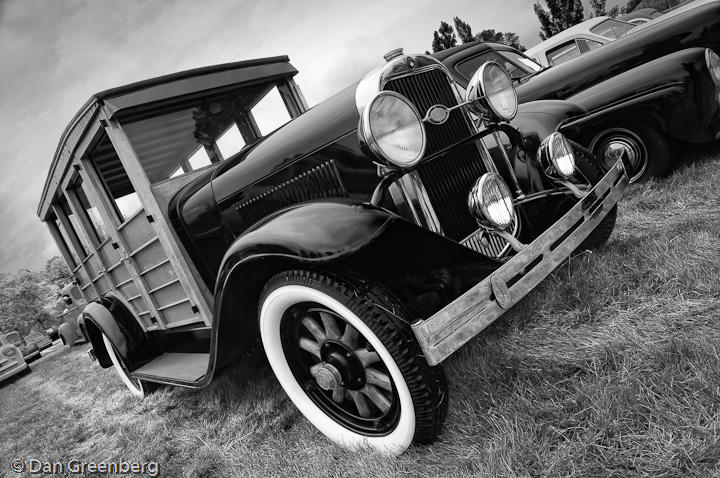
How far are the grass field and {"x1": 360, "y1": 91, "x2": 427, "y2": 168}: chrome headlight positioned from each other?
2.98 ft

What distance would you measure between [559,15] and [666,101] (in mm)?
33222

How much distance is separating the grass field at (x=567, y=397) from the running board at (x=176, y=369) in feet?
0.98

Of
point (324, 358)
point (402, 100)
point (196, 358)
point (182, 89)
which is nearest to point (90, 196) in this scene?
point (182, 89)

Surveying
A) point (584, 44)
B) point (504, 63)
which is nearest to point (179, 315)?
point (504, 63)

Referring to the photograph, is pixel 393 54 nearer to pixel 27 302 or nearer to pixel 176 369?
pixel 176 369

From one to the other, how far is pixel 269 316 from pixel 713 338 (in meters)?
1.57

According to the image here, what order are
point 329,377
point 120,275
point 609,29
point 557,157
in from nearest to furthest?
point 329,377, point 557,157, point 120,275, point 609,29

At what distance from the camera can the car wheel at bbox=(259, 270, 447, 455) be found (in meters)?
1.44

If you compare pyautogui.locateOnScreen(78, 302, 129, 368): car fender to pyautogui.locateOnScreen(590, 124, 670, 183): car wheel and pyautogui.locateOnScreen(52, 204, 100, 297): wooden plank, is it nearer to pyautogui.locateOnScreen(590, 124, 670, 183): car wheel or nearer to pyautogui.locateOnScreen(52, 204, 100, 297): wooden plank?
pyautogui.locateOnScreen(52, 204, 100, 297): wooden plank

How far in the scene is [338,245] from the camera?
4.77 feet

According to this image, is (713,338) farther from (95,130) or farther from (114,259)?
(114,259)

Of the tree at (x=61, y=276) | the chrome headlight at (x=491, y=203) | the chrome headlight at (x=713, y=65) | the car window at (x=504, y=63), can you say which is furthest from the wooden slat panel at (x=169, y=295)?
the chrome headlight at (x=713, y=65)

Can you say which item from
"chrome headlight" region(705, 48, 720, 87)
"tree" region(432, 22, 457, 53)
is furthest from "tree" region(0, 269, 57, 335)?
"chrome headlight" region(705, 48, 720, 87)

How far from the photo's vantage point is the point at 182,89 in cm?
276
